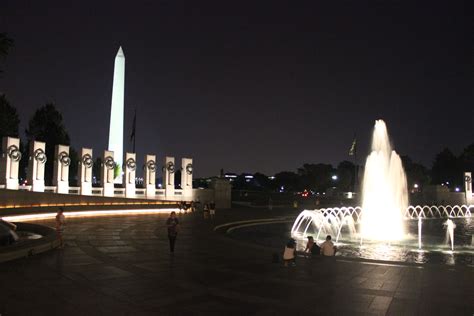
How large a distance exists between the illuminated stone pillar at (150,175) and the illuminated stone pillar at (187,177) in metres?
4.00

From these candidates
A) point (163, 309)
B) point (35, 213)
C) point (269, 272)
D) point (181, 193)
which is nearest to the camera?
point (163, 309)

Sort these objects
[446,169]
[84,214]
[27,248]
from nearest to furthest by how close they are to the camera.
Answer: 1. [27,248]
2. [84,214]
3. [446,169]

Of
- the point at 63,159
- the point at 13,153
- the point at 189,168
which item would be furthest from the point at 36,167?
the point at 189,168

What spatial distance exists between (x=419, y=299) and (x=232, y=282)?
15.7 ft

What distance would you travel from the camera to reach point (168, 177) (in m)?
52.5

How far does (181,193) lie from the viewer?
53.6 m

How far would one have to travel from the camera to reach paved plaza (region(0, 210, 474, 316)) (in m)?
9.62

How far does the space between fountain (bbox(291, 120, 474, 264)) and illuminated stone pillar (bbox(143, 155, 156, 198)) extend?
19501mm

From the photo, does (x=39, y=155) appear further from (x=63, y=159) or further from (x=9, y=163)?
(x=9, y=163)

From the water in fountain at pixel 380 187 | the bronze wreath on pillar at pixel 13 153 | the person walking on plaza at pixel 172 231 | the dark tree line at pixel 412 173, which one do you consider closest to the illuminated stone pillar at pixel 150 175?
the bronze wreath on pillar at pixel 13 153

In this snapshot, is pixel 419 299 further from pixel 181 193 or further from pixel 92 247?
pixel 181 193

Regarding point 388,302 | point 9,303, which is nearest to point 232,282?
point 388,302

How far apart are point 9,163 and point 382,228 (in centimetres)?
3248

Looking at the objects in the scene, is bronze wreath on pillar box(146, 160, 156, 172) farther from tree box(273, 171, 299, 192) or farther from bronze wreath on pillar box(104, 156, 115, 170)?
tree box(273, 171, 299, 192)
